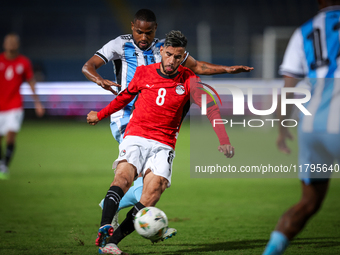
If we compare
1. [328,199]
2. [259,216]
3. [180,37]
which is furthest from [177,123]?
[328,199]

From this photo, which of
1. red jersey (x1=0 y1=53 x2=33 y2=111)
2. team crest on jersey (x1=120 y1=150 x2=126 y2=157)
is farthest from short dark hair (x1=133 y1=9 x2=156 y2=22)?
red jersey (x1=0 y1=53 x2=33 y2=111)

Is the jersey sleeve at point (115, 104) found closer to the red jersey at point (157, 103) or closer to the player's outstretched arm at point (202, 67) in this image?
the red jersey at point (157, 103)

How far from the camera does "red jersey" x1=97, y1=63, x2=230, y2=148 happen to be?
4.20m

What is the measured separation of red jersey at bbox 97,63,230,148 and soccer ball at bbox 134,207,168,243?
0.72 metres

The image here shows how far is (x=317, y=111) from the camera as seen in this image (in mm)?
2830

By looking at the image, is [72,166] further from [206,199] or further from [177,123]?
[177,123]

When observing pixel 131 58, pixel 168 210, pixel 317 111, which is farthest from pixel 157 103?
pixel 168 210

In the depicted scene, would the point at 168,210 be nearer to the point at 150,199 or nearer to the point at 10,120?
the point at 150,199

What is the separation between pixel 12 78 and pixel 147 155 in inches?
267

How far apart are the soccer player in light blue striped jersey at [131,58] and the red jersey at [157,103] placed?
20.2 inches

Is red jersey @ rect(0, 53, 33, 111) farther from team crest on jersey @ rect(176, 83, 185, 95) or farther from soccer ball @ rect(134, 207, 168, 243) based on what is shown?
soccer ball @ rect(134, 207, 168, 243)

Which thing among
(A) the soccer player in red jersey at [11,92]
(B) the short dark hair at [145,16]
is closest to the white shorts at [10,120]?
(A) the soccer player in red jersey at [11,92]

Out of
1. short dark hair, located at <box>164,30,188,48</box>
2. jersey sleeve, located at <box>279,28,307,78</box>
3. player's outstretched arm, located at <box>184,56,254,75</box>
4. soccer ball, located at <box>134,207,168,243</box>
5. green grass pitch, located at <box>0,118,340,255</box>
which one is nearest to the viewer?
jersey sleeve, located at <box>279,28,307,78</box>

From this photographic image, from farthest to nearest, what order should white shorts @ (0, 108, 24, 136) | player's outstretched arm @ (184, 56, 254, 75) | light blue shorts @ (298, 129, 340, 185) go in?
white shorts @ (0, 108, 24, 136) < player's outstretched arm @ (184, 56, 254, 75) < light blue shorts @ (298, 129, 340, 185)
